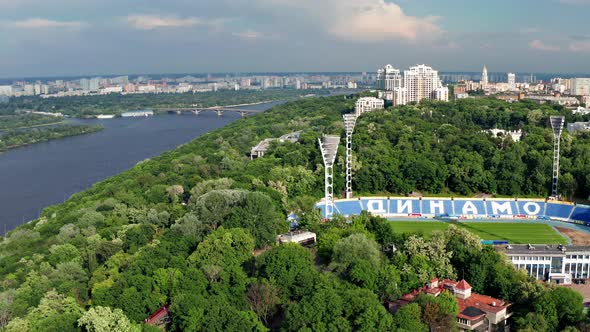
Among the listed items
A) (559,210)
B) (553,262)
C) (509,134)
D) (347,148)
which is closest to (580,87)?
(509,134)

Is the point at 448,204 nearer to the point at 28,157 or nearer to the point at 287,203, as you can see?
the point at 287,203

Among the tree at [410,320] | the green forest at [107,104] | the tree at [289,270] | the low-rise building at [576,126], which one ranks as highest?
the green forest at [107,104]

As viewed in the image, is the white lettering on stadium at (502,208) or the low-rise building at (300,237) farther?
the white lettering on stadium at (502,208)

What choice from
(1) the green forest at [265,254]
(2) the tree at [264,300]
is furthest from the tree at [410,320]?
(2) the tree at [264,300]

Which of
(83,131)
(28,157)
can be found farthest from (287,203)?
(83,131)

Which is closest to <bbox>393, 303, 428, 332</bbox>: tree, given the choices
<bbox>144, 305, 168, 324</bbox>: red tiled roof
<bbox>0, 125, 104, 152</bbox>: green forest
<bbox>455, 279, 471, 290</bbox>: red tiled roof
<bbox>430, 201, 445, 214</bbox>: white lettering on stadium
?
<bbox>455, 279, 471, 290</bbox>: red tiled roof

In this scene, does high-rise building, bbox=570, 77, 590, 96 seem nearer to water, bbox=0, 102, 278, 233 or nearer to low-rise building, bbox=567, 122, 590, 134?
low-rise building, bbox=567, 122, 590, 134

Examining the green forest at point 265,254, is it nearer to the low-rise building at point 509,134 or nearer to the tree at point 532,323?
the tree at point 532,323
